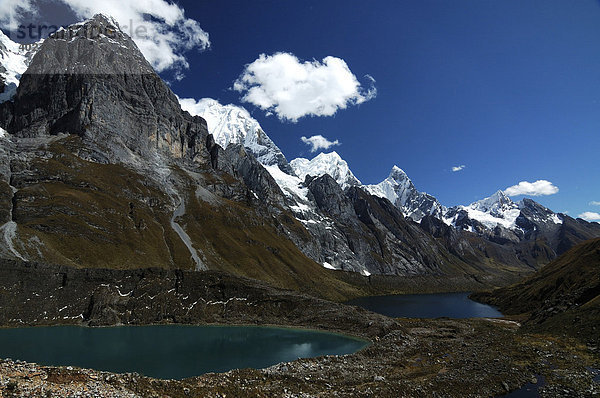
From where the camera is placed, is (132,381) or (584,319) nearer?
(132,381)

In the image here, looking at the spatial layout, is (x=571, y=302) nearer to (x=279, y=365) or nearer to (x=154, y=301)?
(x=279, y=365)

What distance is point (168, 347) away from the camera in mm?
74500

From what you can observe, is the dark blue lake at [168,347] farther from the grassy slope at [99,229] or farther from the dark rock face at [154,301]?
the grassy slope at [99,229]

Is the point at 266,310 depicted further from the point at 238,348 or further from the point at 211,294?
the point at 238,348

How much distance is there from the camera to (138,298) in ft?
345

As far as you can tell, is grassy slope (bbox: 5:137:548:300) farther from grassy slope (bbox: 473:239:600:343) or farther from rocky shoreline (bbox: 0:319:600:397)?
rocky shoreline (bbox: 0:319:600:397)

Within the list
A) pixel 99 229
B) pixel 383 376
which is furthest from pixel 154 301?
pixel 383 376

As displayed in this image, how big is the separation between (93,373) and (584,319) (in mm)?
89077

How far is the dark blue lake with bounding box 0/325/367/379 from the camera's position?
2357 inches

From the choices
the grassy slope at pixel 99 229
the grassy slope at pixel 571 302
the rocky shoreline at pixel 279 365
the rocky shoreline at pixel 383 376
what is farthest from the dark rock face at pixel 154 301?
the grassy slope at pixel 571 302

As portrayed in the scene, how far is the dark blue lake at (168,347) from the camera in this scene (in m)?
59.9

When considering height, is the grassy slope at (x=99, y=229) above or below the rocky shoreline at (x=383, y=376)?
above

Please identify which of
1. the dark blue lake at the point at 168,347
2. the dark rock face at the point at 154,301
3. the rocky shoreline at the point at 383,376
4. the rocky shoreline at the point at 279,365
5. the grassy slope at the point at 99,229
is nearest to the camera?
the rocky shoreline at the point at 383,376

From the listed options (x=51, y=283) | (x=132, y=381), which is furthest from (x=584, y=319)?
(x=51, y=283)
